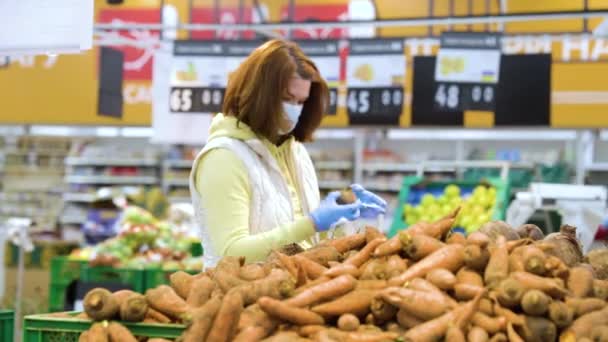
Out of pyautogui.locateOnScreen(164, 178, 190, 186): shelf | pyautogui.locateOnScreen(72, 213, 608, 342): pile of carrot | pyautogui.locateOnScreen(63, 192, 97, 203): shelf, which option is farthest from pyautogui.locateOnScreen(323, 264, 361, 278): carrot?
pyautogui.locateOnScreen(63, 192, 97, 203): shelf

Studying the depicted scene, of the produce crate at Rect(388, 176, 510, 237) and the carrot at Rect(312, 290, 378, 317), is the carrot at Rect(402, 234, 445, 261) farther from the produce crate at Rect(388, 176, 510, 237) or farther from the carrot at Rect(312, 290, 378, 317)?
the produce crate at Rect(388, 176, 510, 237)

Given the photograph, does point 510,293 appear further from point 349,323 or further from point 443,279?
point 349,323

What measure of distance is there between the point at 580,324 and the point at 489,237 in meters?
0.44

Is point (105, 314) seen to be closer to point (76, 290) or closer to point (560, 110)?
point (76, 290)

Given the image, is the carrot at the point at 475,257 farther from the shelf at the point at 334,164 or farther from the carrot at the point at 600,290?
the shelf at the point at 334,164

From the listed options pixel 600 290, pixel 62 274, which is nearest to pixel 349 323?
pixel 600 290

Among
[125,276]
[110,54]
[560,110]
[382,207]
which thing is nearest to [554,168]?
[560,110]

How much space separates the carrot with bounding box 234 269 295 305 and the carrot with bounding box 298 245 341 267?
0.23 metres

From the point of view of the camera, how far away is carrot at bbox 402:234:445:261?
2.30 meters

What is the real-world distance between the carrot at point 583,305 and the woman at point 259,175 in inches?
41.5

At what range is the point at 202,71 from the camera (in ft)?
27.3

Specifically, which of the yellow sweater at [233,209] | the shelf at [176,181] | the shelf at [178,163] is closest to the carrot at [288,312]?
the yellow sweater at [233,209]

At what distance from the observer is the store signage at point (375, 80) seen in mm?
7993

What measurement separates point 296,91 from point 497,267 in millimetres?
1250
